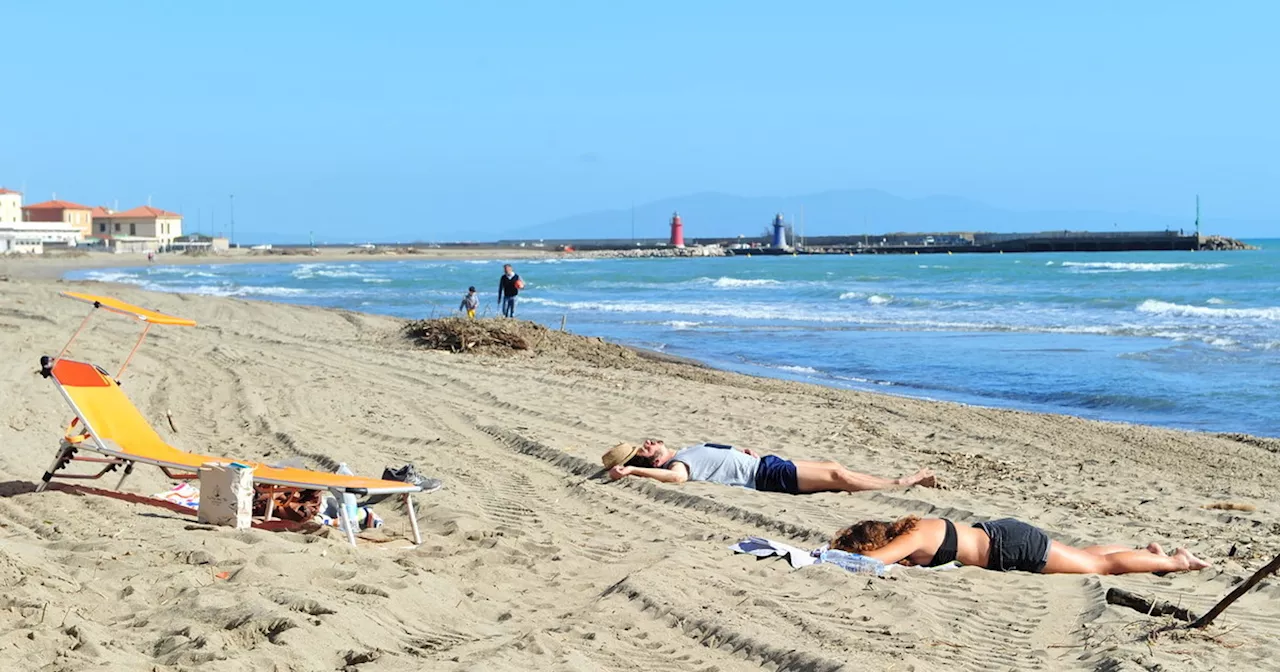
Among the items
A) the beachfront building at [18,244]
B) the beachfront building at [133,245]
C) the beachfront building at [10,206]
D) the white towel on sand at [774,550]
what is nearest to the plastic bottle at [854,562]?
the white towel on sand at [774,550]

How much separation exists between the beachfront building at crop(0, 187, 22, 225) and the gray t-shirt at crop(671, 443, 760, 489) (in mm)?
98745

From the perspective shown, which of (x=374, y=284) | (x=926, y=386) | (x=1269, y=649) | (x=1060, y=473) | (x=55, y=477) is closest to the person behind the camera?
(x=1269, y=649)

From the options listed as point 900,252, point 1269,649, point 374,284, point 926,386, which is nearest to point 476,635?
point 1269,649

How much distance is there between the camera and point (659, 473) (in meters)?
7.40

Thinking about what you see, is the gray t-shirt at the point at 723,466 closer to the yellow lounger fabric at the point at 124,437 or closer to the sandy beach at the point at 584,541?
the sandy beach at the point at 584,541

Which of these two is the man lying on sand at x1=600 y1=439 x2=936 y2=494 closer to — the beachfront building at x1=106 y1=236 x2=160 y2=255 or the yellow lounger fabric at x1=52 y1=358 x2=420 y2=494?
the yellow lounger fabric at x1=52 y1=358 x2=420 y2=494

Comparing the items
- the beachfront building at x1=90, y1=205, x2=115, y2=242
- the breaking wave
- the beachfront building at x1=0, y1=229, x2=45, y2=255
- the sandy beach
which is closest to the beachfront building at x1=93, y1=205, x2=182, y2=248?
the beachfront building at x1=90, y1=205, x2=115, y2=242

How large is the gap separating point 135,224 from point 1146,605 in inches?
4166

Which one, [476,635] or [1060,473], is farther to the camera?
[1060,473]

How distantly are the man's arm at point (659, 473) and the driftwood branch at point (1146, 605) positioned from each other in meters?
2.96

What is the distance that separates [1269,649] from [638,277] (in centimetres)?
5002

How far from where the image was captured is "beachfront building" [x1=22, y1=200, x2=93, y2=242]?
332ft

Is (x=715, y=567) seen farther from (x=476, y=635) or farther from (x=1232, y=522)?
(x=1232, y=522)

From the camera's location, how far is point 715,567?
544 cm
